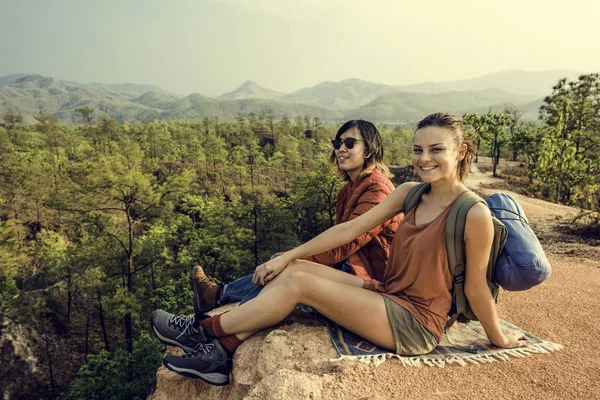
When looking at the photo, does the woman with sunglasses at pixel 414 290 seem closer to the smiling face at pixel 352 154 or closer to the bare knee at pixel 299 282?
the bare knee at pixel 299 282

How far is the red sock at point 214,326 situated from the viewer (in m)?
2.64

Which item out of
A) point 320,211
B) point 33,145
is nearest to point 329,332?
point 320,211

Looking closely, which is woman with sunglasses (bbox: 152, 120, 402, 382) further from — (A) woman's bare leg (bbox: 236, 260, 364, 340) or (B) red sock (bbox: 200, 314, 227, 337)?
(B) red sock (bbox: 200, 314, 227, 337)

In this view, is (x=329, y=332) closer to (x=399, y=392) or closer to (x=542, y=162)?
(x=399, y=392)

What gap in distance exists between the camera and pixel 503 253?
7.58ft

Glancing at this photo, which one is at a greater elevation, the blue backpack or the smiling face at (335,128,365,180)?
the smiling face at (335,128,365,180)

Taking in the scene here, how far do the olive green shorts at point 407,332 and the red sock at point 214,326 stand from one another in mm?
1130

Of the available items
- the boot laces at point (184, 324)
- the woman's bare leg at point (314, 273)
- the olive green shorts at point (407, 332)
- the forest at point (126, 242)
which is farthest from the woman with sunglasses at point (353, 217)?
the forest at point (126, 242)

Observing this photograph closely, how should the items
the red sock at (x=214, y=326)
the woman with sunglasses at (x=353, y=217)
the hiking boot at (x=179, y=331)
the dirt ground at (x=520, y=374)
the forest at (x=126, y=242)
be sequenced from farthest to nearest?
1. the forest at (x=126, y=242)
2. the woman with sunglasses at (x=353, y=217)
3. the hiking boot at (x=179, y=331)
4. the red sock at (x=214, y=326)
5. the dirt ground at (x=520, y=374)

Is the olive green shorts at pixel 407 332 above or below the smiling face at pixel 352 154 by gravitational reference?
below

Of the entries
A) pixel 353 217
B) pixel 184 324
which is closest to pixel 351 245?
pixel 353 217

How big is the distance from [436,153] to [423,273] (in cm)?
72

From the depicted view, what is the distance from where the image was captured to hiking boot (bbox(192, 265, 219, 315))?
126 inches

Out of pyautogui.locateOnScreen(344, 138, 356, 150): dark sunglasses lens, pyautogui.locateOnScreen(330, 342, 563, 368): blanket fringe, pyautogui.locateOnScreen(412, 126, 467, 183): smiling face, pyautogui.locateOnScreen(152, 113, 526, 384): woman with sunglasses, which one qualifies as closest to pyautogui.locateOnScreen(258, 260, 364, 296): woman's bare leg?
pyautogui.locateOnScreen(152, 113, 526, 384): woman with sunglasses
